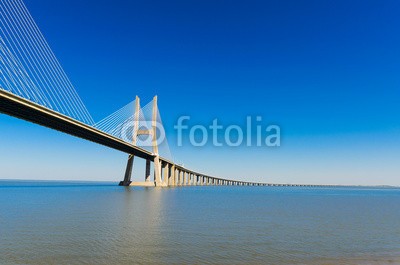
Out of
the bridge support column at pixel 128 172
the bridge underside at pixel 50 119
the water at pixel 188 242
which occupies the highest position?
the bridge underside at pixel 50 119

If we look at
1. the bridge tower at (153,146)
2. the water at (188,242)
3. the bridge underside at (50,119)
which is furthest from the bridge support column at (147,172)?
the water at (188,242)

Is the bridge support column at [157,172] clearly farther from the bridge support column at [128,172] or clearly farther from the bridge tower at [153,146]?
the bridge support column at [128,172]

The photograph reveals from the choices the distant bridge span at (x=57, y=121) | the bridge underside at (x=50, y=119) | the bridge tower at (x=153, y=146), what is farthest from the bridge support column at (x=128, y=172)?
the bridge underside at (x=50, y=119)

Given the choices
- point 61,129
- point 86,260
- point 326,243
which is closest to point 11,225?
point 86,260

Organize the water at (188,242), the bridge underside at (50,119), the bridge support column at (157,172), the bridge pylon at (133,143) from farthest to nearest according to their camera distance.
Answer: the bridge support column at (157,172), the bridge pylon at (133,143), the bridge underside at (50,119), the water at (188,242)

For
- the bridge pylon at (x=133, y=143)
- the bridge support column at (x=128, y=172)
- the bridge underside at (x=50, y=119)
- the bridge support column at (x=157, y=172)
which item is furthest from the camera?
the bridge support column at (x=128, y=172)

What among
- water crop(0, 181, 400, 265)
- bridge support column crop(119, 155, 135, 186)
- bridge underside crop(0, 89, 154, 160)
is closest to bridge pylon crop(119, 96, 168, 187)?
bridge support column crop(119, 155, 135, 186)

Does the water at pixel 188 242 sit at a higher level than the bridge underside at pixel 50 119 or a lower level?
lower

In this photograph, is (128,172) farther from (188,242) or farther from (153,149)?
(188,242)

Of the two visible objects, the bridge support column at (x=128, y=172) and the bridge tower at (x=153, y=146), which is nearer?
the bridge tower at (x=153, y=146)

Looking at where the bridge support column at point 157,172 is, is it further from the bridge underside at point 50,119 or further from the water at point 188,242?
the water at point 188,242

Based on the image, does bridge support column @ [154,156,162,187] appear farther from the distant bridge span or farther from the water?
the water
